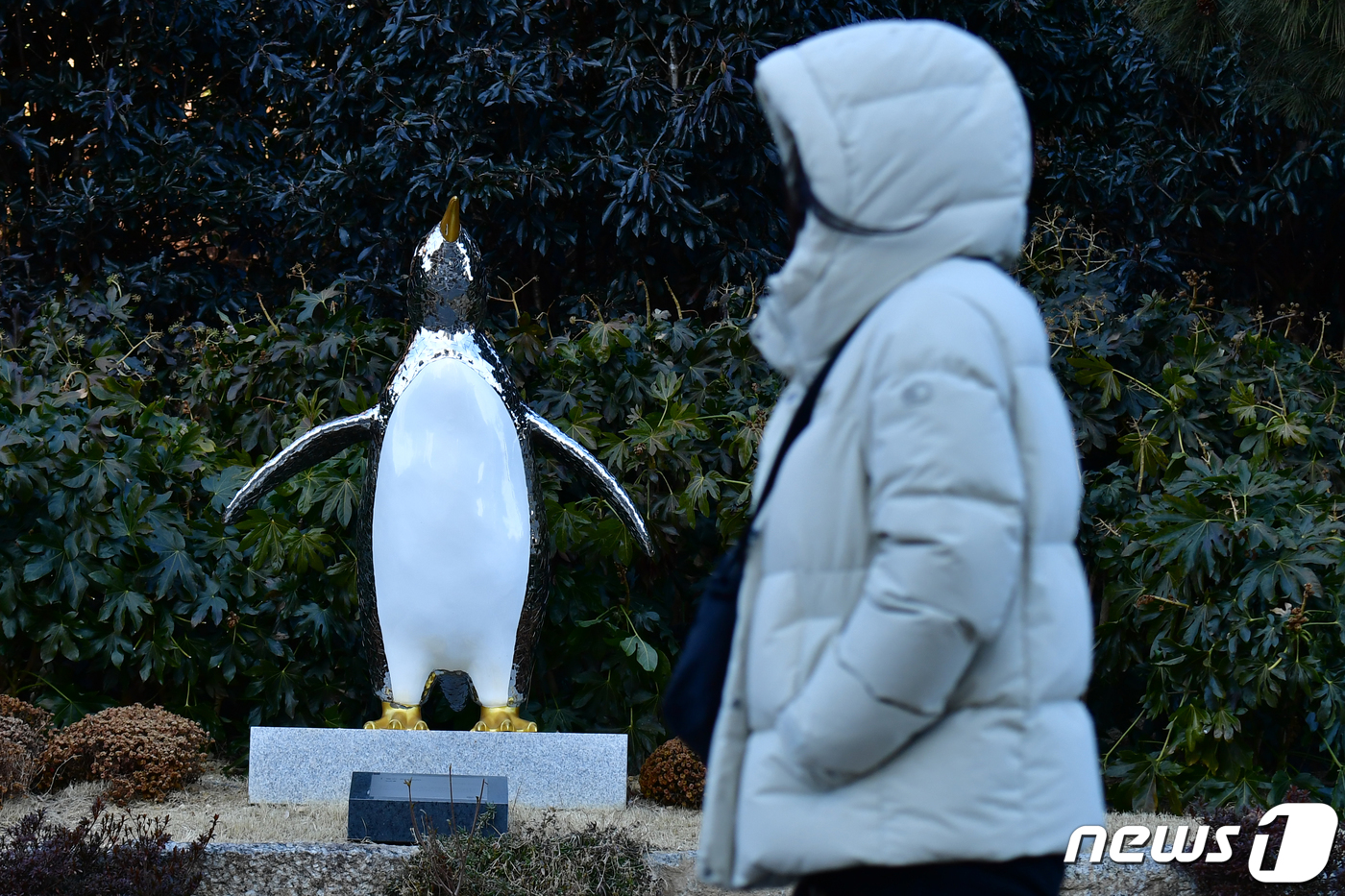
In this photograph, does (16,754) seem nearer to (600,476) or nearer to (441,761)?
(441,761)

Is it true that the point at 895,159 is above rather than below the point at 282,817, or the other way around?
above

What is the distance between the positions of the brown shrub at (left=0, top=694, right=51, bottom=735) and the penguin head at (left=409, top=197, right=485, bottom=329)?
6.02 feet

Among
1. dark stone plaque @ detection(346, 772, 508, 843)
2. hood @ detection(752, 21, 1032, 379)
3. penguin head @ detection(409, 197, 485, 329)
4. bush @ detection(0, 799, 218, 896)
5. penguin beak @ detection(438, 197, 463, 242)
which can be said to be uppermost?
hood @ detection(752, 21, 1032, 379)

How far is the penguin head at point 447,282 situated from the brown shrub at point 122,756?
1517 mm

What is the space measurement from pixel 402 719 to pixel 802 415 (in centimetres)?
292

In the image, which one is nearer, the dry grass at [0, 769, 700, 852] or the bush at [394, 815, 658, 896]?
the bush at [394, 815, 658, 896]

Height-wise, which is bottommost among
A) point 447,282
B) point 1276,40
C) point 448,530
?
Result: point 448,530

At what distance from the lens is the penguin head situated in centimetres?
401

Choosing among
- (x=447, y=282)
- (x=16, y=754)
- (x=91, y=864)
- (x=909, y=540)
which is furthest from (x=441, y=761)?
(x=909, y=540)

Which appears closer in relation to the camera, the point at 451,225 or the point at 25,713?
the point at 451,225

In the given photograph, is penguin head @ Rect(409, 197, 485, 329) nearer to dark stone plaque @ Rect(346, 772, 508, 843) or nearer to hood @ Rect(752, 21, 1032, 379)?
dark stone plaque @ Rect(346, 772, 508, 843)

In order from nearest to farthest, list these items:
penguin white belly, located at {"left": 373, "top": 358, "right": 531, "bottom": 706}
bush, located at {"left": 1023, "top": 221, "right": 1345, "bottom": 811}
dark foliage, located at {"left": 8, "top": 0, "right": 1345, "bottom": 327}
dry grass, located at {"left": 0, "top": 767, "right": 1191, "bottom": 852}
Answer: dry grass, located at {"left": 0, "top": 767, "right": 1191, "bottom": 852} → penguin white belly, located at {"left": 373, "top": 358, "right": 531, "bottom": 706} → bush, located at {"left": 1023, "top": 221, "right": 1345, "bottom": 811} → dark foliage, located at {"left": 8, "top": 0, "right": 1345, "bottom": 327}

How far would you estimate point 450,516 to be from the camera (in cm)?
387

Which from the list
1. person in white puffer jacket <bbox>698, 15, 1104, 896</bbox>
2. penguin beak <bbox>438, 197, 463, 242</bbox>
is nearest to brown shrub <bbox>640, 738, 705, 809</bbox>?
penguin beak <bbox>438, 197, 463, 242</bbox>
